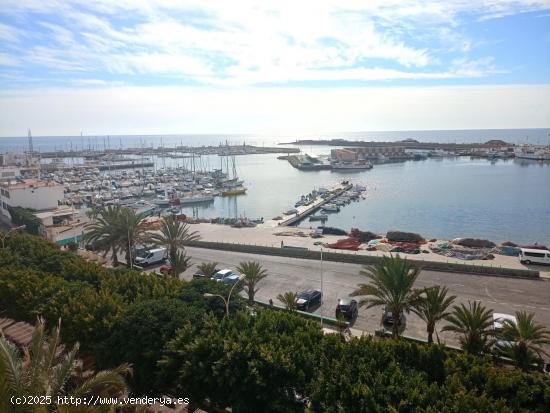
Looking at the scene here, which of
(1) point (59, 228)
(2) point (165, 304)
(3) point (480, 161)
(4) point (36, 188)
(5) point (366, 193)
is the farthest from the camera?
(3) point (480, 161)

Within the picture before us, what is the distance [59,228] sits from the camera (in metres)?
33.3

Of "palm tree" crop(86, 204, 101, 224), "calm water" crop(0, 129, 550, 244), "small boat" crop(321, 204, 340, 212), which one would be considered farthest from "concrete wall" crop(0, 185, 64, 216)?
"small boat" crop(321, 204, 340, 212)

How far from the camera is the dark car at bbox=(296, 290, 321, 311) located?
18078mm

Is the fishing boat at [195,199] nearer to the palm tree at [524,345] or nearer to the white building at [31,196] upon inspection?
the white building at [31,196]

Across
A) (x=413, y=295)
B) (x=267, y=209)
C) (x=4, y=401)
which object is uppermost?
(x=4, y=401)

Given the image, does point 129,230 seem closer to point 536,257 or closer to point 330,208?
point 536,257

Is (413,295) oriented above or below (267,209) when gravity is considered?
above

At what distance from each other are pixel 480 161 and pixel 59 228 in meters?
110

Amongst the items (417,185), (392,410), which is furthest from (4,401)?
(417,185)

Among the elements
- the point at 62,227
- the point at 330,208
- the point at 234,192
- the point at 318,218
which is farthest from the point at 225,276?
the point at 234,192

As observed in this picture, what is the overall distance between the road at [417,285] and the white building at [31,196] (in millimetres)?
24785

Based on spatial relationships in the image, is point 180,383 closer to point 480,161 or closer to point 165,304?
point 165,304

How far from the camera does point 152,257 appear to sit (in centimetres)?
2641

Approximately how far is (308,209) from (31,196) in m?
30.8
